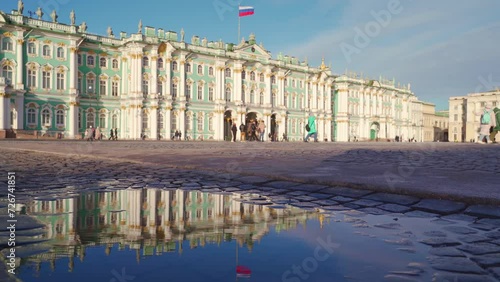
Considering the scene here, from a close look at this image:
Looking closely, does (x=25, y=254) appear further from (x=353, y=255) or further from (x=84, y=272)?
(x=353, y=255)

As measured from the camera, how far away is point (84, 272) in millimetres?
2088

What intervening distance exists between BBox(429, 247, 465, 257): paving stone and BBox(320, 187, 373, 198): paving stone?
2.25m

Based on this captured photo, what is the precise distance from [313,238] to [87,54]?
1857 inches

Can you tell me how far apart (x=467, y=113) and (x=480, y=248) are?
110817mm

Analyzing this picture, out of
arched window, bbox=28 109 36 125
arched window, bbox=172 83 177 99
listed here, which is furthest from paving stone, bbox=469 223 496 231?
arched window, bbox=172 83 177 99

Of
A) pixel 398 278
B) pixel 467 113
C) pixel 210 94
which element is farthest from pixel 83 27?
pixel 467 113

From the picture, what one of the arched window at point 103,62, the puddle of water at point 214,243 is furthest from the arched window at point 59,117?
the puddle of water at point 214,243

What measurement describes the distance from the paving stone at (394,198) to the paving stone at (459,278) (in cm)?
233

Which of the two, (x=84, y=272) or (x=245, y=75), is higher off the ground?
(x=245, y=75)

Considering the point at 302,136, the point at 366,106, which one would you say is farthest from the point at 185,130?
the point at 366,106

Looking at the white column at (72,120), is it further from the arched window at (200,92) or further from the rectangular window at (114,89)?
the arched window at (200,92)

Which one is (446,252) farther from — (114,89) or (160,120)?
(114,89)

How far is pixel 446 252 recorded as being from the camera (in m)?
2.60

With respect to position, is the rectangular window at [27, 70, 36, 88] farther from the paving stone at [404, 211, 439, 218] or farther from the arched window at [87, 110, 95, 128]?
the paving stone at [404, 211, 439, 218]
